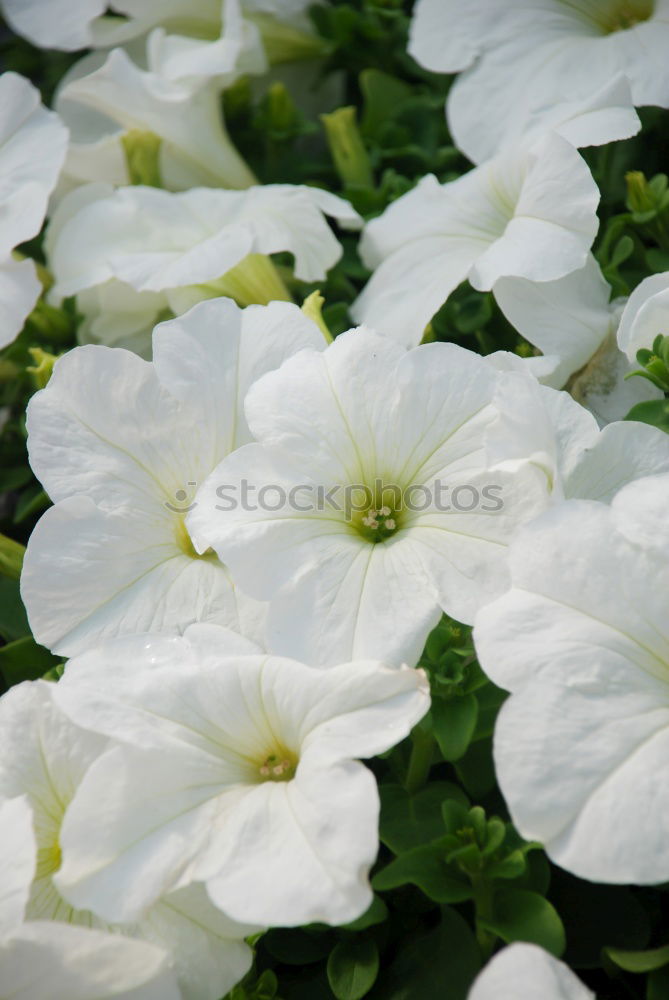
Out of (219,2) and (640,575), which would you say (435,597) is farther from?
(219,2)

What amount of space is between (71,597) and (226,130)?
768mm

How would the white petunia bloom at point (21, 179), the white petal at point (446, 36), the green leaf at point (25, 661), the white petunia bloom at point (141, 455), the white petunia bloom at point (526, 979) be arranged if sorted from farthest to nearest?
the white petal at point (446, 36) < the white petunia bloom at point (21, 179) < the green leaf at point (25, 661) < the white petunia bloom at point (141, 455) < the white petunia bloom at point (526, 979)

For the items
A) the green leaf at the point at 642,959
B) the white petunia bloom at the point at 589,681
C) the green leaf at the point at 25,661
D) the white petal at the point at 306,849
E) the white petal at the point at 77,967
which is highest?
the white petunia bloom at the point at 589,681

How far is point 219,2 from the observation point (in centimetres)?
130

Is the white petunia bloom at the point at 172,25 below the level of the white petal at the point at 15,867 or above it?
above

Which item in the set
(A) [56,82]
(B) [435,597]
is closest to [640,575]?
(B) [435,597]

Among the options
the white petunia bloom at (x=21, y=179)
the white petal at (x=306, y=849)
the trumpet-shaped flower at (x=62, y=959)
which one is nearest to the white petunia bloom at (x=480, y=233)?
the white petunia bloom at (x=21, y=179)

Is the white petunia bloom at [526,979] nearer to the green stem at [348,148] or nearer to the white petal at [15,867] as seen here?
the white petal at [15,867]

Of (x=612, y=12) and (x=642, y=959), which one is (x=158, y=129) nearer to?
(x=612, y=12)

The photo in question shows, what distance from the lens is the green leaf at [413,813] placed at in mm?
738

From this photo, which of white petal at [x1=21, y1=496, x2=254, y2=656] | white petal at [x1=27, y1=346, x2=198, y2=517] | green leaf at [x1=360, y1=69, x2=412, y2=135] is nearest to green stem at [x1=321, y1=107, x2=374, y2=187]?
green leaf at [x1=360, y1=69, x2=412, y2=135]

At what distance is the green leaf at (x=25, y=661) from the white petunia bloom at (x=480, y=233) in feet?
1.45

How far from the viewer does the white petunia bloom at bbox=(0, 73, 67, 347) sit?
1.05 meters

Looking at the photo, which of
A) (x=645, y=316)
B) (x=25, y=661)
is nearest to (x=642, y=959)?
(x=645, y=316)
